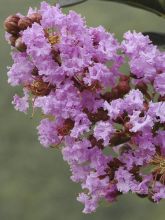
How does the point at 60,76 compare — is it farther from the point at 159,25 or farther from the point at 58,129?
the point at 159,25

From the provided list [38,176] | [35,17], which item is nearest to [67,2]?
[35,17]

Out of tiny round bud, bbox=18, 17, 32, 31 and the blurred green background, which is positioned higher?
the blurred green background

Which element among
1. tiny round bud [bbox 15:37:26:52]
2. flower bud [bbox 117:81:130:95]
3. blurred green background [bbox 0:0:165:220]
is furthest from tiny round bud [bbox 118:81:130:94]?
blurred green background [bbox 0:0:165:220]

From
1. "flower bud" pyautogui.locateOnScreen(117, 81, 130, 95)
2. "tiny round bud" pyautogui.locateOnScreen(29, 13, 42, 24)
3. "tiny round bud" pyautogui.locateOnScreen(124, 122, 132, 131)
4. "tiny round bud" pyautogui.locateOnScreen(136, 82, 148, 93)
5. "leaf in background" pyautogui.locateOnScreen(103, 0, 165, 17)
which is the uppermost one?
"leaf in background" pyautogui.locateOnScreen(103, 0, 165, 17)

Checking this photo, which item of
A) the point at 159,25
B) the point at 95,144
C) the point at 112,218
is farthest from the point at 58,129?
the point at 159,25

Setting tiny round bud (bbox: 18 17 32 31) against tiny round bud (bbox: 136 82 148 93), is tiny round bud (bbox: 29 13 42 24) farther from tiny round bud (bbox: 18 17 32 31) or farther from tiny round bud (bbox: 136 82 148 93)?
tiny round bud (bbox: 136 82 148 93)

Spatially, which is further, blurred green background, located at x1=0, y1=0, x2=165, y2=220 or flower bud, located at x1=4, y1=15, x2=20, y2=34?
blurred green background, located at x1=0, y1=0, x2=165, y2=220

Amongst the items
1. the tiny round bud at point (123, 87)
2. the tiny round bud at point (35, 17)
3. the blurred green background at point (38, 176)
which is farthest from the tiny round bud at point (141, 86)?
the blurred green background at point (38, 176)

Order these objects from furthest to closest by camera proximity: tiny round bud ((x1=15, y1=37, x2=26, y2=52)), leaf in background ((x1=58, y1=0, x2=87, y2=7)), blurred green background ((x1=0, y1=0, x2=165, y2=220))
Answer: blurred green background ((x1=0, y1=0, x2=165, y2=220)) → leaf in background ((x1=58, y1=0, x2=87, y2=7)) → tiny round bud ((x1=15, y1=37, x2=26, y2=52))
